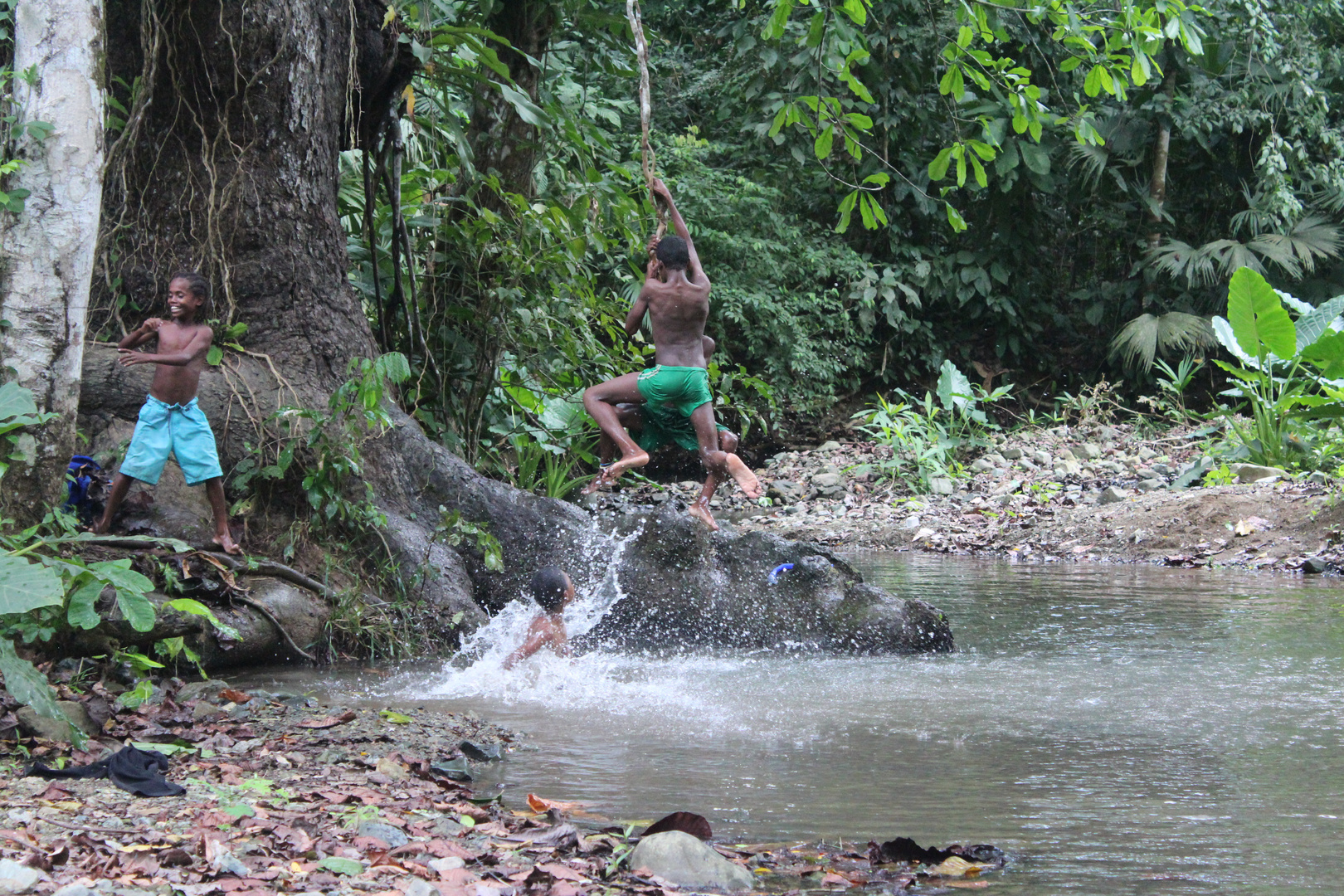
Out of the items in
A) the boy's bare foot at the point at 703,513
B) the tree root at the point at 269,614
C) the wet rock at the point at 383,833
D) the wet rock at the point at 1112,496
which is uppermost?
the wet rock at the point at 1112,496

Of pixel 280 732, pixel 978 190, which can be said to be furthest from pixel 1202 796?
pixel 978 190

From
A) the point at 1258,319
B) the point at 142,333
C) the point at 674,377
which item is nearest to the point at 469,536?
the point at 674,377

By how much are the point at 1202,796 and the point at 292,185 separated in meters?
5.22

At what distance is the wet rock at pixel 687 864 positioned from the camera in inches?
113

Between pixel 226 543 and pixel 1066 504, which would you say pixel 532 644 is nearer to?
pixel 226 543

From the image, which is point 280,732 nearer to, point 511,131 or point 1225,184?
point 511,131

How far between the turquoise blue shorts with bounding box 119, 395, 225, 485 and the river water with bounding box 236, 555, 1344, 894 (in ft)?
3.79

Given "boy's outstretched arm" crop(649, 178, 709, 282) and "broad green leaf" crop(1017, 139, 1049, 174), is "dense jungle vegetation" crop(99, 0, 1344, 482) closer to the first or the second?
"broad green leaf" crop(1017, 139, 1049, 174)

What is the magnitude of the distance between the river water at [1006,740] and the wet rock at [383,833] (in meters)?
0.71

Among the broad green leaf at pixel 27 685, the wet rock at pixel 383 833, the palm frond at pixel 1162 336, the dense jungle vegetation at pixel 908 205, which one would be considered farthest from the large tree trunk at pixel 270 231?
the palm frond at pixel 1162 336

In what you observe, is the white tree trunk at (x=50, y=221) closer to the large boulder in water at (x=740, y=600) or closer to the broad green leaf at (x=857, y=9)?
the large boulder in water at (x=740, y=600)

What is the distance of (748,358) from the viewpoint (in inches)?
717

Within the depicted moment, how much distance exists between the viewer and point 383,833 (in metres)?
3.06

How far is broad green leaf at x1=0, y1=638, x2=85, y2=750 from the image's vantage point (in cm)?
338
